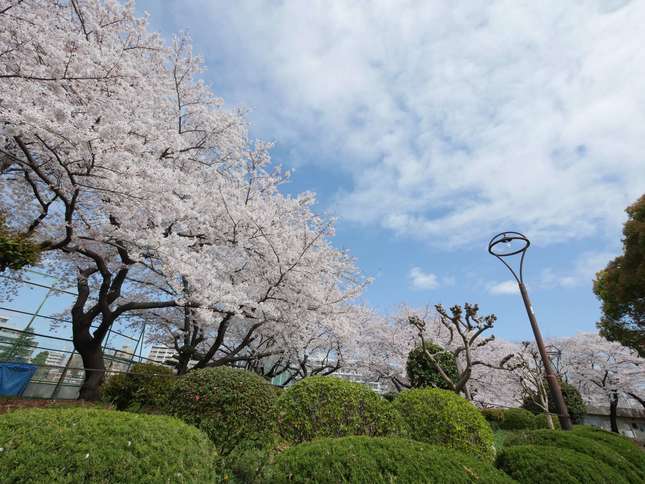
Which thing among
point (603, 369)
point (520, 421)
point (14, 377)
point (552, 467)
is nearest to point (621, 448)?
point (552, 467)

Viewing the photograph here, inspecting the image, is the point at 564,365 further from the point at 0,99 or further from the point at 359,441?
the point at 0,99

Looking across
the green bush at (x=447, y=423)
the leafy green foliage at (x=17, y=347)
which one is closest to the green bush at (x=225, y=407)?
the green bush at (x=447, y=423)

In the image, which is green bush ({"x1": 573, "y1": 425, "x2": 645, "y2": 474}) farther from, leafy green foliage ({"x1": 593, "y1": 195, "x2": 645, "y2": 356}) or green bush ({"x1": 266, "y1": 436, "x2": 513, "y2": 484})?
leafy green foliage ({"x1": 593, "y1": 195, "x2": 645, "y2": 356})

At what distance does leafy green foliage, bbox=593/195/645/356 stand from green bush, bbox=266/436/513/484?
35.2 feet

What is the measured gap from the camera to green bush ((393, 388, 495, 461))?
178 inches

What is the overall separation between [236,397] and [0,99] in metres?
6.11

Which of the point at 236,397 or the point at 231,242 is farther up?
the point at 231,242

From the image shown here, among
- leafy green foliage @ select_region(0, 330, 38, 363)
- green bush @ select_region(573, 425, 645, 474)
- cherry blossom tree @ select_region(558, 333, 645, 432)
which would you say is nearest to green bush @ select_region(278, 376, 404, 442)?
green bush @ select_region(573, 425, 645, 474)

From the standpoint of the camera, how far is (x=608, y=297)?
11.0 metres

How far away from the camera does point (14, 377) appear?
9023mm

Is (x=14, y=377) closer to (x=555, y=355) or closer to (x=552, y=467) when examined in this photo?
(x=552, y=467)

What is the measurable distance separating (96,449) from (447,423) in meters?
4.35

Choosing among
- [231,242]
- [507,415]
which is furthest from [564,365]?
[231,242]

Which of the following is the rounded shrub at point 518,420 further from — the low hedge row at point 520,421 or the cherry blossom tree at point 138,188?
the cherry blossom tree at point 138,188
